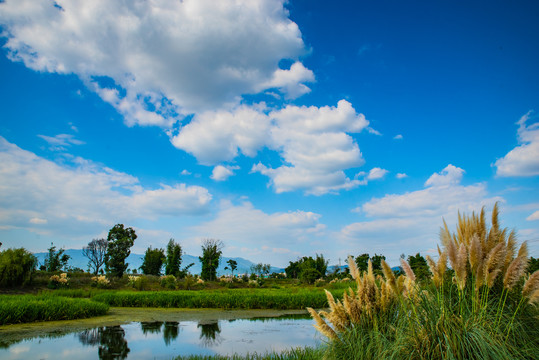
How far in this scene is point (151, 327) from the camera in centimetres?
948

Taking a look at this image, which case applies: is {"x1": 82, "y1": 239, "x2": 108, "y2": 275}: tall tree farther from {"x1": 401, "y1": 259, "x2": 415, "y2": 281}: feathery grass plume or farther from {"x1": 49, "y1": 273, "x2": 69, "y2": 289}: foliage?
{"x1": 401, "y1": 259, "x2": 415, "y2": 281}: feathery grass plume

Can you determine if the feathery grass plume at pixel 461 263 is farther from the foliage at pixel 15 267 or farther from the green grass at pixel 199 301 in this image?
the foliage at pixel 15 267

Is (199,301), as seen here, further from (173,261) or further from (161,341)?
(173,261)

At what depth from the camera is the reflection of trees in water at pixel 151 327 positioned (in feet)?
28.8

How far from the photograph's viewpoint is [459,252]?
8.07ft

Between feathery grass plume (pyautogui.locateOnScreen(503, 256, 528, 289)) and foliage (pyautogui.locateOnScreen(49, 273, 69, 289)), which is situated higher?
feathery grass plume (pyautogui.locateOnScreen(503, 256, 528, 289))

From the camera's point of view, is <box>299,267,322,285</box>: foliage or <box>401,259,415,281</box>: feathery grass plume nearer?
<box>401,259,415,281</box>: feathery grass plume

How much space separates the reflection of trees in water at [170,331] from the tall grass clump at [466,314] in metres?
5.80

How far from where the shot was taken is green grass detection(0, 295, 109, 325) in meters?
9.05

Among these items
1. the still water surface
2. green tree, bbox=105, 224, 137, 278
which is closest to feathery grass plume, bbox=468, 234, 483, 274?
the still water surface

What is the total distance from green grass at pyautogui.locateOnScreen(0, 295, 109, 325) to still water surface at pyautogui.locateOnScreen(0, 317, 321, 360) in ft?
7.37

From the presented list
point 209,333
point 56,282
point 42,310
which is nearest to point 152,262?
point 56,282

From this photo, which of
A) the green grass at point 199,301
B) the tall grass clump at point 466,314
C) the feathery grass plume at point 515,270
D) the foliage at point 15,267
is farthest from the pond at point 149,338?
the foliage at point 15,267

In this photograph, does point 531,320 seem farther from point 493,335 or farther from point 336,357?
point 336,357
